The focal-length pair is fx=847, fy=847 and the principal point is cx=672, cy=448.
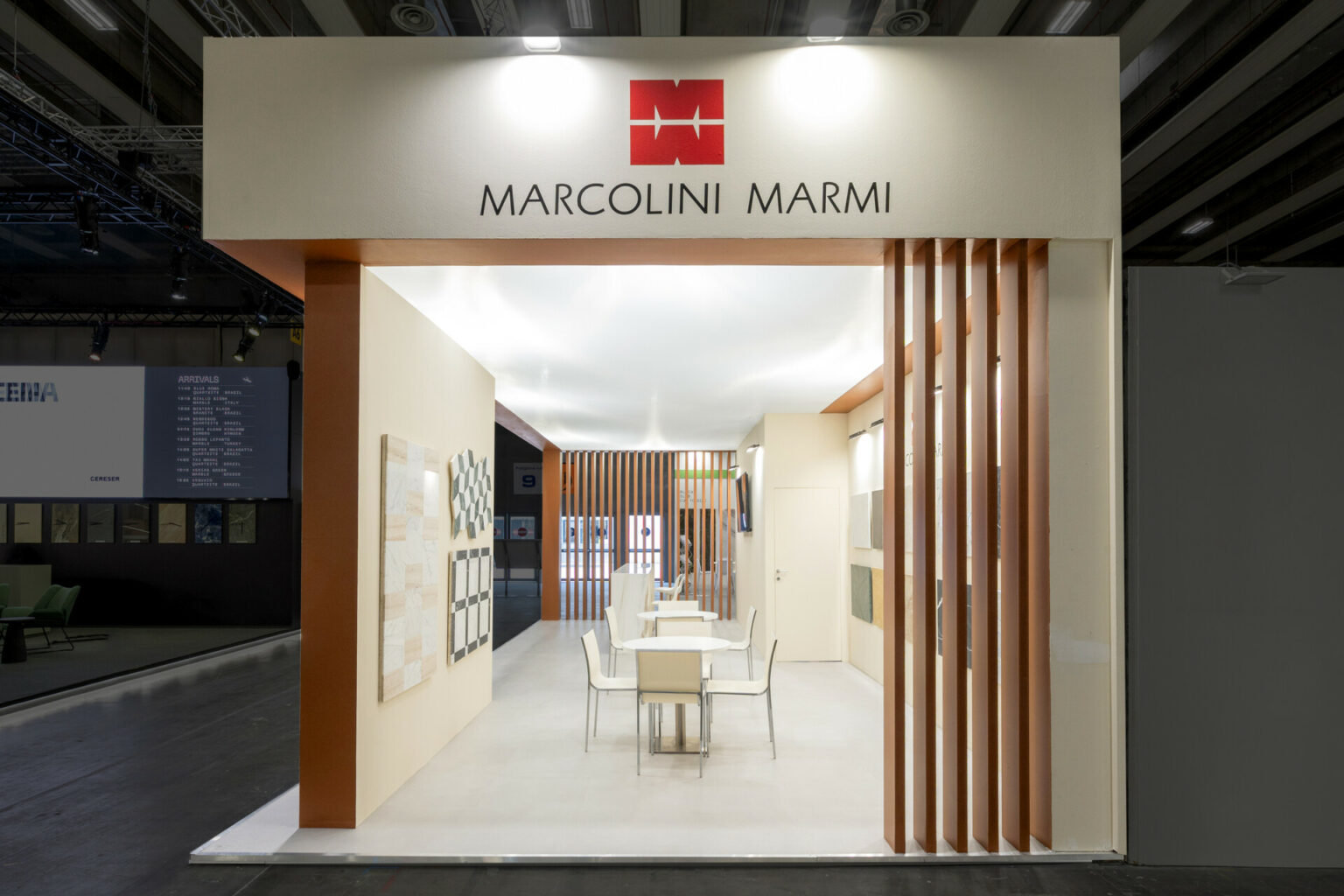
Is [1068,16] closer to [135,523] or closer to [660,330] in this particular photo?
[660,330]

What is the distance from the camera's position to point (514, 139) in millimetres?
3965

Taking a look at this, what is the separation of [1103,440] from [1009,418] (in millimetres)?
422

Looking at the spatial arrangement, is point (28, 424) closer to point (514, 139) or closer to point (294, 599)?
point (294, 599)

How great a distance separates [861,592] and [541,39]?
22.8 ft

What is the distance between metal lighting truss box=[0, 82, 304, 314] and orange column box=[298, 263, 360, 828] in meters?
2.03

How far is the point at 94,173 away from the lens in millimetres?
6547

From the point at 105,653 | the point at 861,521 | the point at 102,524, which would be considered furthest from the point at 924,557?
the point at 102,524

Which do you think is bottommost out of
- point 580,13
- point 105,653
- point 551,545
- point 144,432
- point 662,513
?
point 105,653

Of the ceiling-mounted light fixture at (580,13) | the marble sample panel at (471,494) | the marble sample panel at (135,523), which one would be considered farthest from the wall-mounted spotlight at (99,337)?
the ceiling-mounted light fixture at (580,13)

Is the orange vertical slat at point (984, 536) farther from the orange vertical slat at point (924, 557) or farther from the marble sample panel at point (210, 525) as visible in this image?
the marble sample panel at point (210, 525)

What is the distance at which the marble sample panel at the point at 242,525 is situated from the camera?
13398mm

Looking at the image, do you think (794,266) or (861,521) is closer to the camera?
(794,266)

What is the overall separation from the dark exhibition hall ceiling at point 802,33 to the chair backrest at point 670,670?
365 cm

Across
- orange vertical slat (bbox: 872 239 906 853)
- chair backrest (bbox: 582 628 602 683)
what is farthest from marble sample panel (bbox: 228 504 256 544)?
orange vertical slat (bbox: 872 239 906 853)
